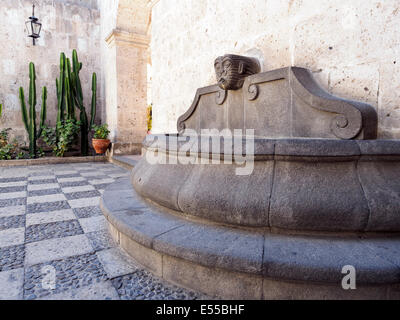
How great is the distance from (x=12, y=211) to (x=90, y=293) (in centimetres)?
172

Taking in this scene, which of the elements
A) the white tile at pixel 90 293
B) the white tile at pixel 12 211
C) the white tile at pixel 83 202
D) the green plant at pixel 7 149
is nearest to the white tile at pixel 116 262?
the white tile at pixel 90 293

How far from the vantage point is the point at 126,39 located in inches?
233

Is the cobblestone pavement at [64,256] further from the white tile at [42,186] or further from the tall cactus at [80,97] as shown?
the tall cactus at [80,97]

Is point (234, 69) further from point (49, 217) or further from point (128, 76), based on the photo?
point (128, 76)

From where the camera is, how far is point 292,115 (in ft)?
5.84

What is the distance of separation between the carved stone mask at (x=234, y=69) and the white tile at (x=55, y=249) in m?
1.61

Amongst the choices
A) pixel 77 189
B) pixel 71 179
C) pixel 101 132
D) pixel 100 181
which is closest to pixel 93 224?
pixel 77 189

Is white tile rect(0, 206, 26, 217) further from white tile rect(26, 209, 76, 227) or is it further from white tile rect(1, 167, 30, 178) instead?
white tile rect(1, 167, 30, 178)

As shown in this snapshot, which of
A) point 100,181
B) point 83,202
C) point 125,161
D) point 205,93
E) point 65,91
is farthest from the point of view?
point 65,91

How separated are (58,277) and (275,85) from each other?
1.81 m

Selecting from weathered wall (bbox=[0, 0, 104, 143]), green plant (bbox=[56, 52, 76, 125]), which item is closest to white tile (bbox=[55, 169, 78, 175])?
green plant (bbox=[56, 52, 76, 125])

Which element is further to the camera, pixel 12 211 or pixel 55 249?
pixel 12 211

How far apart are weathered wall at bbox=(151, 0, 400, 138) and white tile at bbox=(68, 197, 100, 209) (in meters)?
1.55
